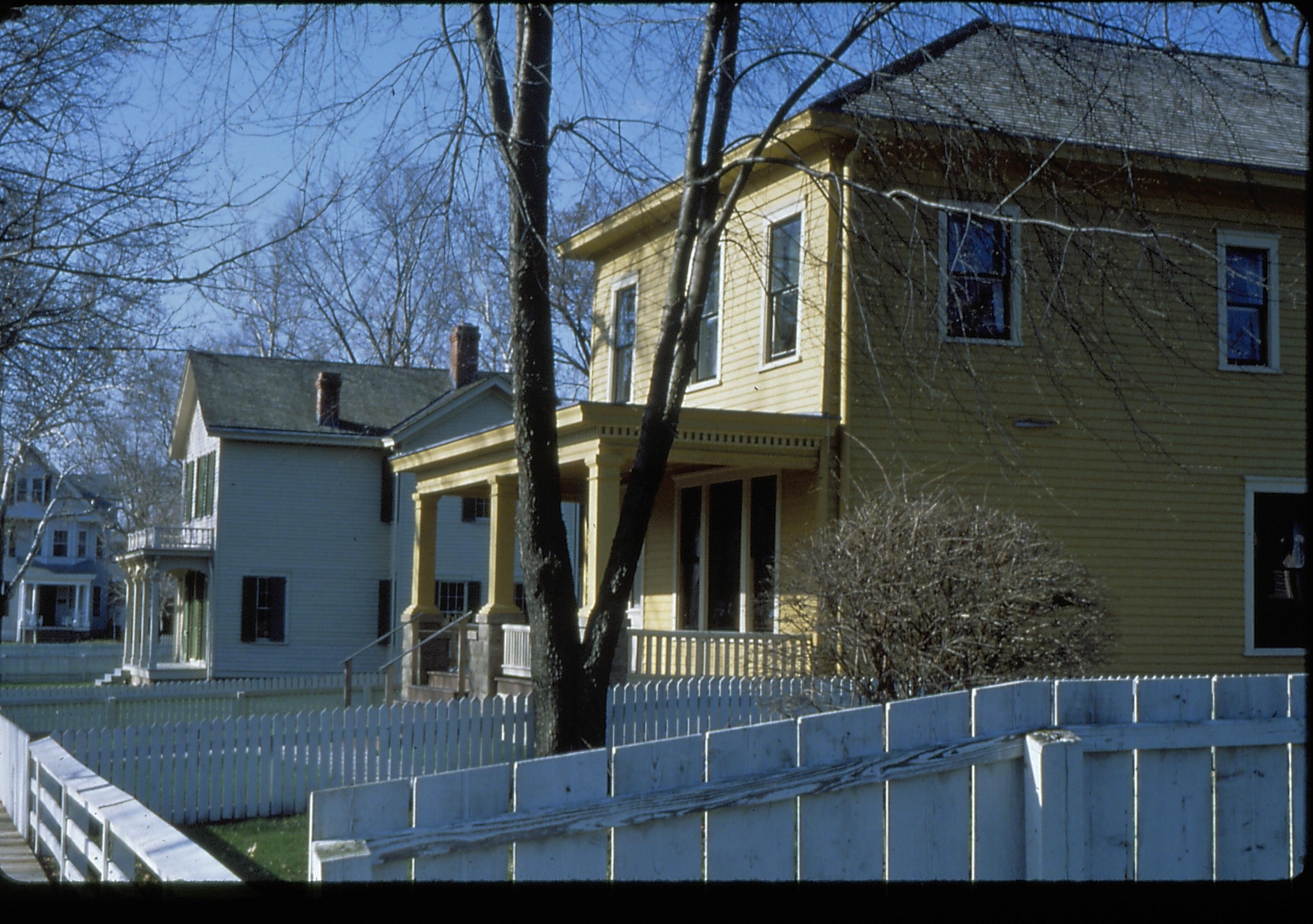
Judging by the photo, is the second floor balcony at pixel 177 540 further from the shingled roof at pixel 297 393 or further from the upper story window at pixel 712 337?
the upper story window at pixel 712 337

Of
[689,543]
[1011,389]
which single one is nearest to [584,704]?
[1011,389]

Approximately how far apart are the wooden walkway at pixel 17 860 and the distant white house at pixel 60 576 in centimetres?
5120

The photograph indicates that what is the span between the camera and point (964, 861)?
4812mm

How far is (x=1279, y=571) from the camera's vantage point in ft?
55.6

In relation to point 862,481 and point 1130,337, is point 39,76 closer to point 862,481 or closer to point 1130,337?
point 862,481

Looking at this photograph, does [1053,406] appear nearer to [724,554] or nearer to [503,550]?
[724,554]

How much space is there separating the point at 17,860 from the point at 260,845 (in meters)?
2.32

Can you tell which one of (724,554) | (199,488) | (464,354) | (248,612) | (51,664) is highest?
(464,354)

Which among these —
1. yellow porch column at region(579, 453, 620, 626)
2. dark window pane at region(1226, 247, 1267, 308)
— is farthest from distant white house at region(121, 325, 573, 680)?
dark window pane at region(1226, 247, 1267, 308)

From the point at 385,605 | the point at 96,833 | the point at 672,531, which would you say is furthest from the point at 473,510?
the point at 96,833

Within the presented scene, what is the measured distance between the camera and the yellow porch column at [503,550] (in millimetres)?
17391

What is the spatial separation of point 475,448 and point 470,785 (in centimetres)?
1439

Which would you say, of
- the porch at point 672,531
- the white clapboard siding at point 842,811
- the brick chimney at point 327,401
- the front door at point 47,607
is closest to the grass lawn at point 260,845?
the porch at point 672,531

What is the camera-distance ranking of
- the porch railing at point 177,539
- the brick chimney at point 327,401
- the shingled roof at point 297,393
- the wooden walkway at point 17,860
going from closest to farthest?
the wooden walkway at point 17,860, the porch railing at point 177,539, the shingled roof at point 297,393, the brick chimney at point 327,401
